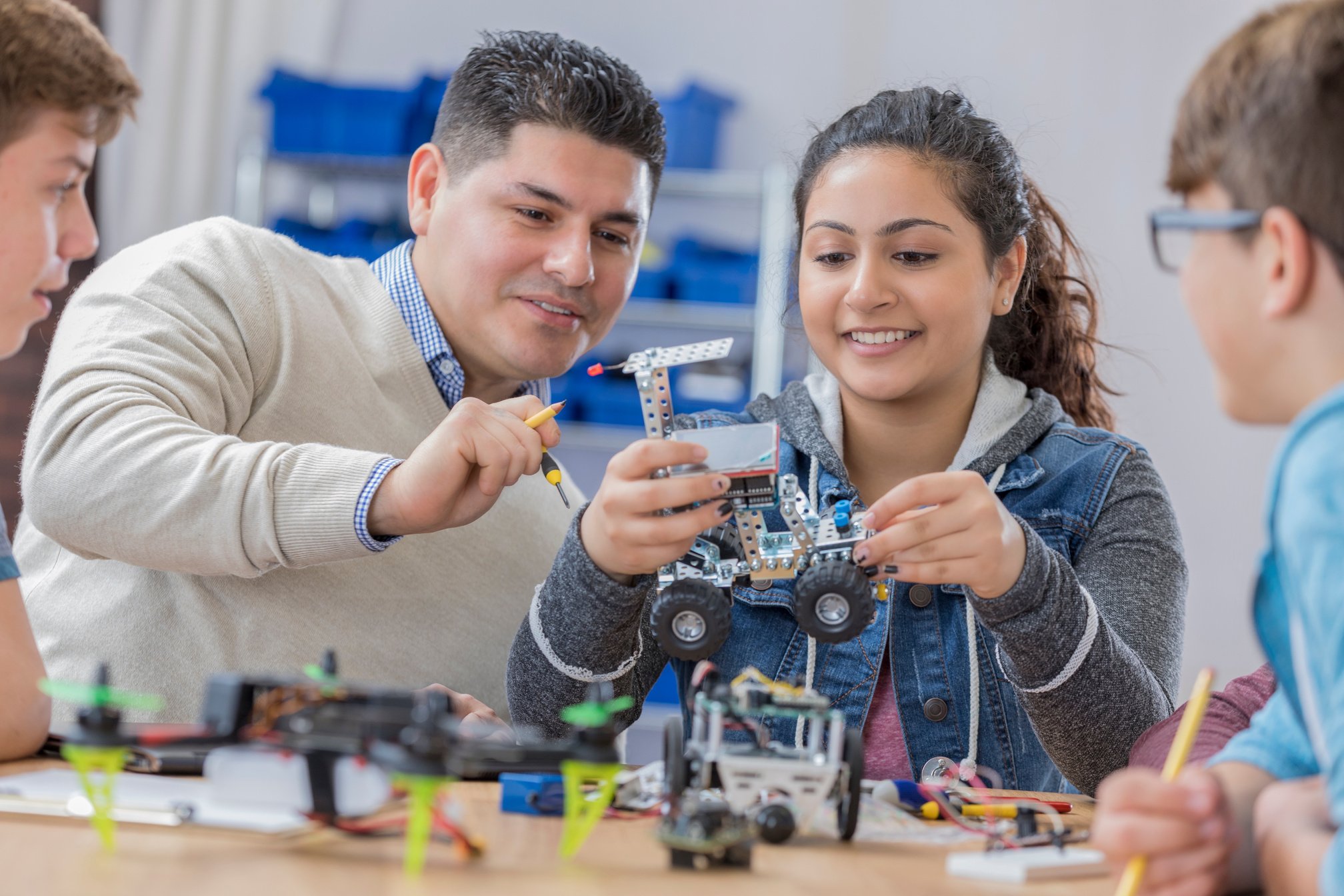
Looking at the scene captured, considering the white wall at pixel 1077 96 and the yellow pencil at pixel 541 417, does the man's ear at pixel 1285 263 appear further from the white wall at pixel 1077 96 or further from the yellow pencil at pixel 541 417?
the white wall at pixel 1077 96

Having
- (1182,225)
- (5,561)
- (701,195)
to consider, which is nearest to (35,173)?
(5,561)

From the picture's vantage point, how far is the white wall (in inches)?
161

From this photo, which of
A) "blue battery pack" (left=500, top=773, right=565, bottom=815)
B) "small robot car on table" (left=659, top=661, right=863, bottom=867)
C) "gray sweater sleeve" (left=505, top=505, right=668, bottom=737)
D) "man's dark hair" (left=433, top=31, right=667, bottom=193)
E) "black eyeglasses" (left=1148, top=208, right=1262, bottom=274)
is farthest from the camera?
"man's dark hair" (left=433, top=31, right=667, bottom=193)

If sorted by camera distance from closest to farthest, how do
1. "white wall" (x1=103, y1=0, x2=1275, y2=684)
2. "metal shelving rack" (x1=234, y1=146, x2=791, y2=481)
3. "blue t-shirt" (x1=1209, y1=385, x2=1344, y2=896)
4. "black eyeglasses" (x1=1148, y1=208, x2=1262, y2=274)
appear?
1. "blue t-shirt" (x1=1209, y1=385, x2=1344, y2=896)
2. "black eyeglasses" (x1=1148, y1=208, x2=1262, y2=274)
3. "metal shelving rack" (x1=234, y1=146, x2=791, y2=481)
4. "white wall" (x1=103, y1=0, x2=1275, y2=684)

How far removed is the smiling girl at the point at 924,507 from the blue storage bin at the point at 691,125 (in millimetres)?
2440

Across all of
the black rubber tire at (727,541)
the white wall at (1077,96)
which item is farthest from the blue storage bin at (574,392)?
the black rubber tire at (727,541)

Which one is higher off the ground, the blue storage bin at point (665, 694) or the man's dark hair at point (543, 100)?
the man's dark hair at point (543, 100)

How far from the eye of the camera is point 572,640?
4.29ft

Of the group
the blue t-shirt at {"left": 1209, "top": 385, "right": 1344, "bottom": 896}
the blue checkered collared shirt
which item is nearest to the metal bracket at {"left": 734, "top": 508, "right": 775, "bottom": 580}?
the blue t-shirt at {"left": 1209, "top": 385, "right": 1344, "bottom": 896}

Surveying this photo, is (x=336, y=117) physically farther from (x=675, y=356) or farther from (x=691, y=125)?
(x=675, y=356)

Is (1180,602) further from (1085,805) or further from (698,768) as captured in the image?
(698,768)

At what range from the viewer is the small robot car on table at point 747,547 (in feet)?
3.67

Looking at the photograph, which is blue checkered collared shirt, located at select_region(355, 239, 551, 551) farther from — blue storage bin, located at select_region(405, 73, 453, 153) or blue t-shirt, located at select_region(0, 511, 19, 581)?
blue storage bin, located at select_region(405, 73, 453, 153)

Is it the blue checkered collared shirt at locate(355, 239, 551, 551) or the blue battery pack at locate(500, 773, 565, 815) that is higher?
the blue checkered collared shirt at locate(355, 239, 551, 551)
